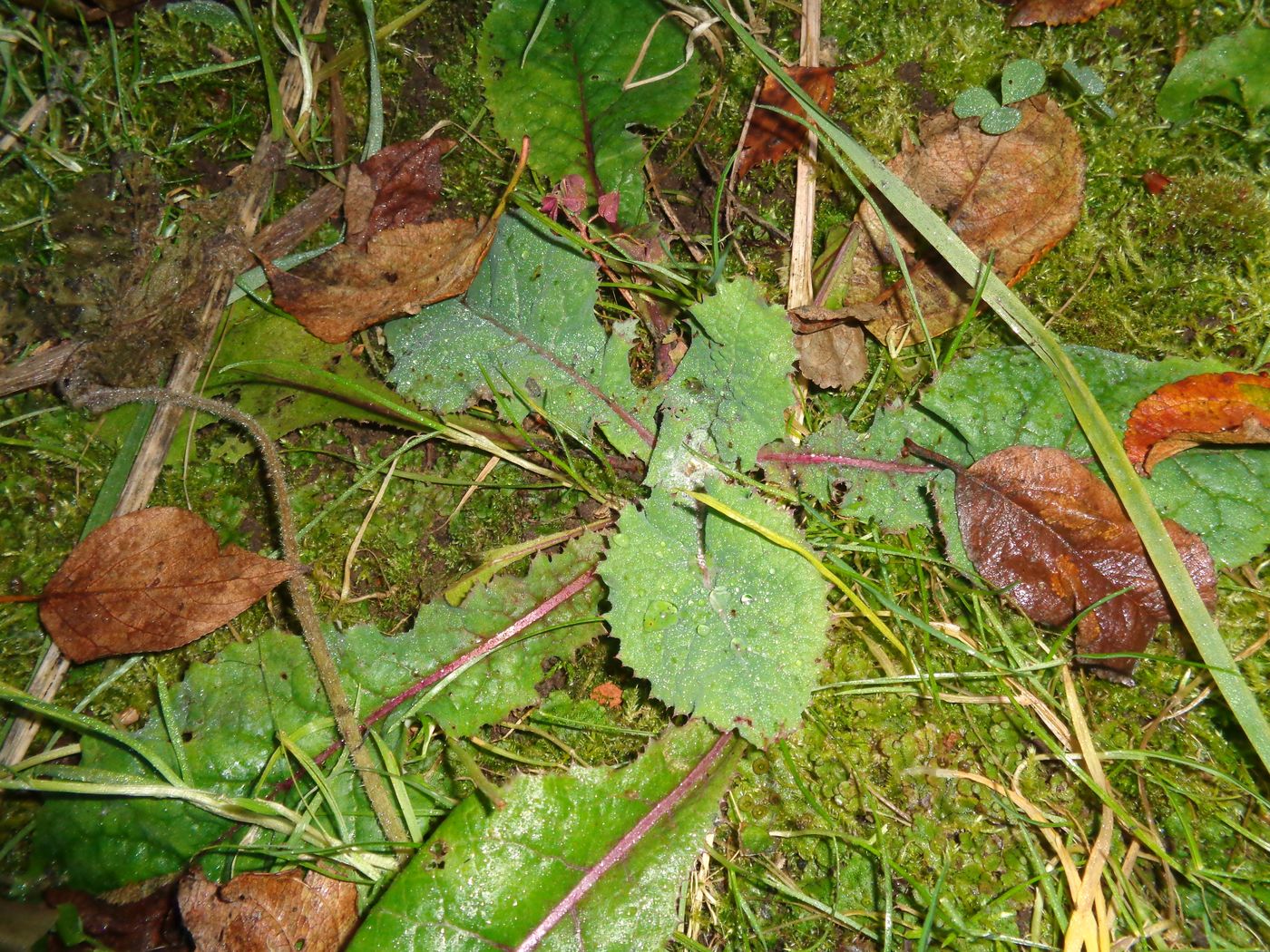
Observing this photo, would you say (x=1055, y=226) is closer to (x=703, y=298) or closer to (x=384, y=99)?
(x=703, y=298)

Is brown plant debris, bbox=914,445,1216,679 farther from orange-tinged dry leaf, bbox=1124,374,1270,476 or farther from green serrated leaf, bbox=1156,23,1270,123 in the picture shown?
green serrated leaf, bbox=1156,23,1270,123

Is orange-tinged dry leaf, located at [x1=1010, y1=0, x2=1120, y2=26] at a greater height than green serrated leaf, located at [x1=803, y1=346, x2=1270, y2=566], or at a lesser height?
greater

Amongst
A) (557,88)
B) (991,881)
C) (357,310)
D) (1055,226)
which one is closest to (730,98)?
(557,88)

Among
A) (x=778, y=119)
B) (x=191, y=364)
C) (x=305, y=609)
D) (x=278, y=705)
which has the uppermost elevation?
(x=778, y=119)

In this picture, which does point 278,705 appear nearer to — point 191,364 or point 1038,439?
point 191,364

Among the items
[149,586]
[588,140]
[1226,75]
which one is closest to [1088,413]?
[1226,75]

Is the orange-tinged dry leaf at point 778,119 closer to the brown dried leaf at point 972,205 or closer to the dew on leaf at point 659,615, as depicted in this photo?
the brown dried leaf at point 972,205

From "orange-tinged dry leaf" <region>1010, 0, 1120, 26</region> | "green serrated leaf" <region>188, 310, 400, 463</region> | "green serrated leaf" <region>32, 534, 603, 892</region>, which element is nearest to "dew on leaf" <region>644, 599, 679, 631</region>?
"green serrated leaf" <region>32, 534, 603, 892</region>
